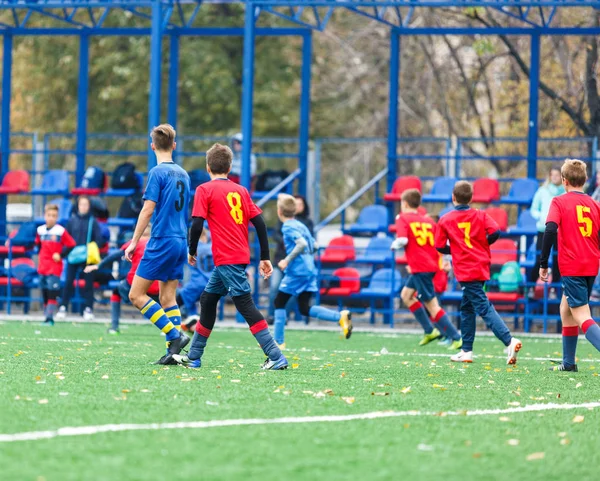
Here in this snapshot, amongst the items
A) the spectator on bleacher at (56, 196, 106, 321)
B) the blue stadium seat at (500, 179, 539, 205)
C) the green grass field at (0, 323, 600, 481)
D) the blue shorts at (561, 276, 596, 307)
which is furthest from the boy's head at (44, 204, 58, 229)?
the blue shorts at (561, 276, 596, 307)

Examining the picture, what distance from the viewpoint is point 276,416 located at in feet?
23.2

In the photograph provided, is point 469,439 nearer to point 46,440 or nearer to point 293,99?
point 46,440

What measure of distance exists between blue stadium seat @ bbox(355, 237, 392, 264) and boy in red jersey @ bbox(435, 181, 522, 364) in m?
8.04

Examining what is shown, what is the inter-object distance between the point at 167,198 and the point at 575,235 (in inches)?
134

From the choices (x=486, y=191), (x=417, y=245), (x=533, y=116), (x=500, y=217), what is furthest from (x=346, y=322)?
(x=533, y=116)

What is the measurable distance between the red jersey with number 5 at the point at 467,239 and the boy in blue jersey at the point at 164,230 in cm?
267

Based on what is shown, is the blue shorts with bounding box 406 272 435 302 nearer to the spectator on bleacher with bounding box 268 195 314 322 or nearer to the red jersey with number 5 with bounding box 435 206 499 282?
the red jersey with number 5 with bounding box 435 206 499 282

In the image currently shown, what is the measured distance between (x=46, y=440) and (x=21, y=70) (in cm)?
3201

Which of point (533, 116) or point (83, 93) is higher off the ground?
point (83, 93)

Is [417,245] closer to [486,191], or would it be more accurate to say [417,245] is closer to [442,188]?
[486,191]

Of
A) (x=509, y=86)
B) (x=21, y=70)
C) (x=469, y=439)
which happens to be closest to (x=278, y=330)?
(x=469, y=439)

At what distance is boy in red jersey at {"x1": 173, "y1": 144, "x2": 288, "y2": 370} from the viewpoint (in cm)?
961

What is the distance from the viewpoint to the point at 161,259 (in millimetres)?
9781

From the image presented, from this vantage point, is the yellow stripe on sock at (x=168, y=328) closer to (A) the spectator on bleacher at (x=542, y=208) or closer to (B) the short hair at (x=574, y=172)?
(B) the short hair at (x=574, y=172)
